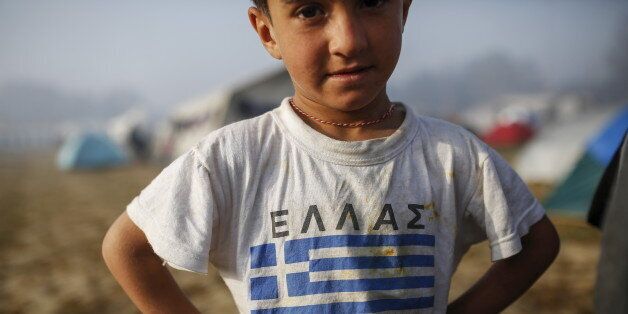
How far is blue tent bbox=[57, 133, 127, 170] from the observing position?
18594 millimetres

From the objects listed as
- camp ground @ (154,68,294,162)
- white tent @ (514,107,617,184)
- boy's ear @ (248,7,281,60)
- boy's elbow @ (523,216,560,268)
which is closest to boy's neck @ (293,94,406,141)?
boy's ear @ (248,7,281,60)

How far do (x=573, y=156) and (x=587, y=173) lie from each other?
7.47ft

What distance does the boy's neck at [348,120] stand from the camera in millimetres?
1191

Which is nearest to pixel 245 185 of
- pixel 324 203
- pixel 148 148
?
pixel 324 203

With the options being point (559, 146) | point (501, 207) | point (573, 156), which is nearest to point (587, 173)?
point (573, 156)

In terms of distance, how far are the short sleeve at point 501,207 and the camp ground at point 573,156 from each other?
5083 mm

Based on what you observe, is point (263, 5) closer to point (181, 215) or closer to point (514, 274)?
point (181, 215)

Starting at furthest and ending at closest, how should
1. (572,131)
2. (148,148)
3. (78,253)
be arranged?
(148,148) < (572,131) < (78,253)

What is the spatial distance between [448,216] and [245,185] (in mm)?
485

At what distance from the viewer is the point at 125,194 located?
10.4m

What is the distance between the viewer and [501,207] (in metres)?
1.14

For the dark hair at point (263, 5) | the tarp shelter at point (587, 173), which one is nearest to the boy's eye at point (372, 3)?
the dark hair at point (263, 5)

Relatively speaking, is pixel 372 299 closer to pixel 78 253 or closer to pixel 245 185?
pixel 245 185

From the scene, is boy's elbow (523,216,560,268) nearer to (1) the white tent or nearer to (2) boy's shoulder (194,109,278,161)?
(2) boy's shoulder (194,109,278,161)
